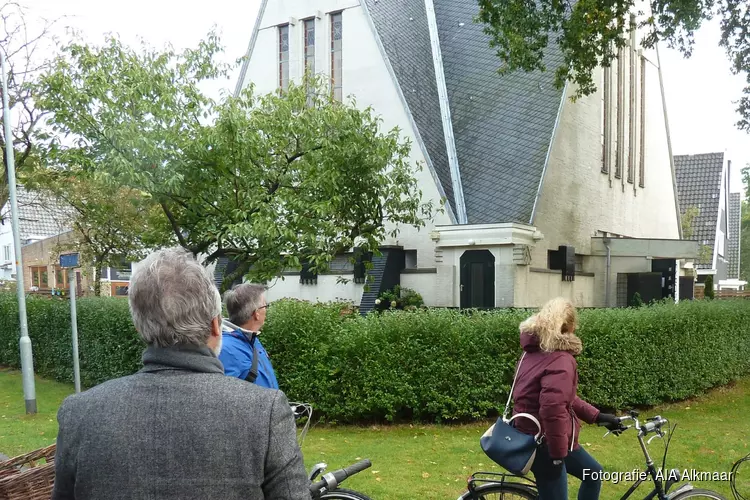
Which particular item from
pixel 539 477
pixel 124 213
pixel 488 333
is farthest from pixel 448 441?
pixel 124 213

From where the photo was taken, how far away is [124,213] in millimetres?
21672

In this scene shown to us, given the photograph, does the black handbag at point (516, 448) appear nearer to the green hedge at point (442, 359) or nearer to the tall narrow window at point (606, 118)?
the green hedge at point (442, 359)

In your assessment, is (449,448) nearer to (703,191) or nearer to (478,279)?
(478,279)

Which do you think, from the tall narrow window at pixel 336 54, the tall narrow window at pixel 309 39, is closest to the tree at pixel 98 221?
the tall narrow window at pixel 336 54

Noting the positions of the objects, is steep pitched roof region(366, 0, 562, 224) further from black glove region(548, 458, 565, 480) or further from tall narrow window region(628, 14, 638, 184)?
black glove region(548, 458, 565, 480)

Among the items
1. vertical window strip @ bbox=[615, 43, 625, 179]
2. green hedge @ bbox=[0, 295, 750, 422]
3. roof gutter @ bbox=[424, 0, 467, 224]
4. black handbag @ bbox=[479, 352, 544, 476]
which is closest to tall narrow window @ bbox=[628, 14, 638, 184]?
vertical window strip @ bbox=[615, 43, 625, 179]

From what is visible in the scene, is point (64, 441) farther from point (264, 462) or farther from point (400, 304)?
point (400, 304)

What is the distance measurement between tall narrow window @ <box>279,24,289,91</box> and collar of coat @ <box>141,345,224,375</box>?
2253cm

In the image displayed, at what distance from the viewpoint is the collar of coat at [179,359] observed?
6.55 feet

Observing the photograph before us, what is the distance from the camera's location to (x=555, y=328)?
4395 millimetres

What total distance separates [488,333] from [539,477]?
6601mm

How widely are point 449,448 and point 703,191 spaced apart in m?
36.8

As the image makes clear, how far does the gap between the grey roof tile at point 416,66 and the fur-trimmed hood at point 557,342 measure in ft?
54.1

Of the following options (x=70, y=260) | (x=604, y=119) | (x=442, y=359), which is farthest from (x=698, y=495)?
(x=604, y=119)
